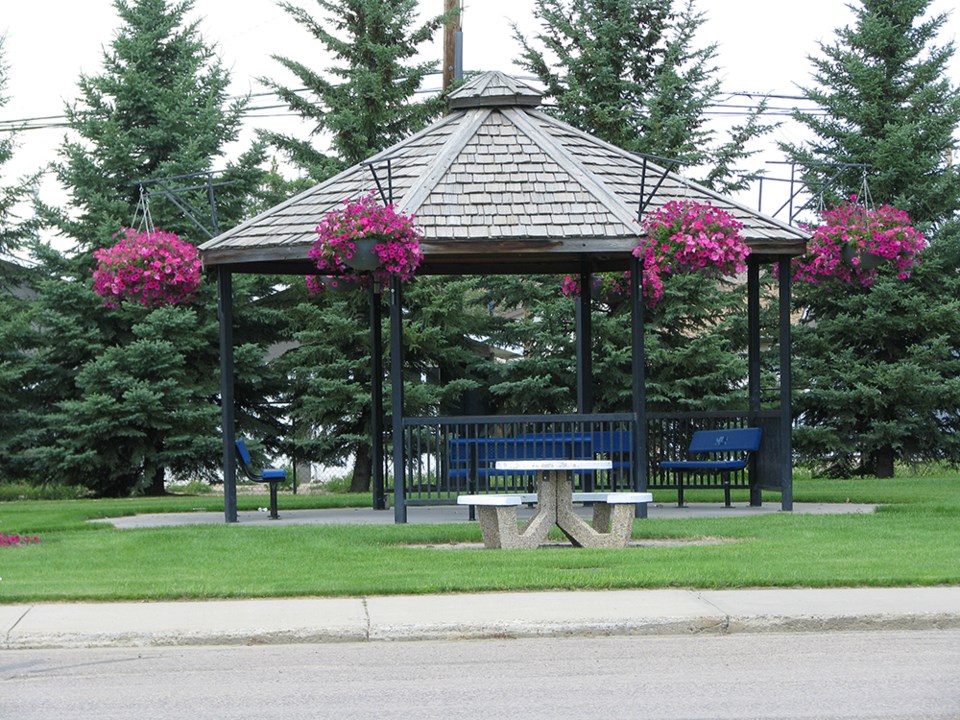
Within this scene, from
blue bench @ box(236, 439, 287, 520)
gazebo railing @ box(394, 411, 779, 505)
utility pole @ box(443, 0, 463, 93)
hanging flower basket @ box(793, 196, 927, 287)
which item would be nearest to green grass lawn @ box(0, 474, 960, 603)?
gazebo railing @ box(394, 411, 779, 505)

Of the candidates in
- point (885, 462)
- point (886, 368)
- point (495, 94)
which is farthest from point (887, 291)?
point (495, 94)

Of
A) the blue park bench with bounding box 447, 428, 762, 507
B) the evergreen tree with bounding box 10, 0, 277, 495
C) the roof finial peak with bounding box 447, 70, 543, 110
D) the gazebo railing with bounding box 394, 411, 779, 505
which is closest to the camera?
the gazebo railing with bounding box 394, 411, 779, 505

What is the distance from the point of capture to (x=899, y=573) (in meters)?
11.5

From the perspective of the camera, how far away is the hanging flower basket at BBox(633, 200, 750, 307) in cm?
1591

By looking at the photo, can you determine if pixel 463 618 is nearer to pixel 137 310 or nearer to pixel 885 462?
pixel 137 310

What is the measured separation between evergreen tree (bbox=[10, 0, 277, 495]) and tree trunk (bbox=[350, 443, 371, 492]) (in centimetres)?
229

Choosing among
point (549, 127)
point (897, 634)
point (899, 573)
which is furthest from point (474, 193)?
point (897, 634)

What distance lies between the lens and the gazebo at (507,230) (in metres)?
16.6

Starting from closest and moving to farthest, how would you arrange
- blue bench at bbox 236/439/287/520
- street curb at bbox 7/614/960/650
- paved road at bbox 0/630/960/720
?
paved road at bbox 0/630/960/720
street curb at bbox 7/614/960/650
blue bench at bbox 236/439/287/520

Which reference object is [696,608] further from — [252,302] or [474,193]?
[252,302]

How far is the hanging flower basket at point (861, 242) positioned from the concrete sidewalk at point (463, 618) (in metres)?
7.39

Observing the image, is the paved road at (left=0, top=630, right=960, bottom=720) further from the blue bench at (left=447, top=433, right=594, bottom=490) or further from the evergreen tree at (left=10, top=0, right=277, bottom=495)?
the evergreen tree at (left=10, top=0, right=277, bottom=495)

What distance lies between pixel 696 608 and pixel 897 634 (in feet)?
4.32

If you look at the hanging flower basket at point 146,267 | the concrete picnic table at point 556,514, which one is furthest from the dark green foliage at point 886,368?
the concrete picnic table at point 556,514
